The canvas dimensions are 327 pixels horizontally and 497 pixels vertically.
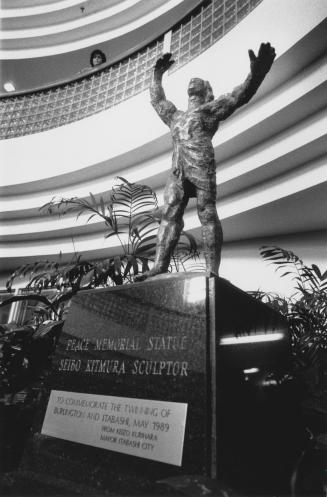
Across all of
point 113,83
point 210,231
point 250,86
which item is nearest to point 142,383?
point 210,231

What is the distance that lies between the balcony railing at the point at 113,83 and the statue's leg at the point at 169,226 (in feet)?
11.2

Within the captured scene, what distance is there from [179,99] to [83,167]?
213 centimetres

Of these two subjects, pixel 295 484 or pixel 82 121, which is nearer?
pixel 295 484

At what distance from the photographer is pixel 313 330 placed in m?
2.96

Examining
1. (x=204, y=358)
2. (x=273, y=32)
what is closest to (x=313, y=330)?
(x=204, y=358)

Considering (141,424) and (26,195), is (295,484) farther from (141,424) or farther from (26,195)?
(26,195)

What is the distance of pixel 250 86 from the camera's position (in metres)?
2.48

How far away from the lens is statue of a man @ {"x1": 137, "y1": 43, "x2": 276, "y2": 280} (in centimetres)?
244

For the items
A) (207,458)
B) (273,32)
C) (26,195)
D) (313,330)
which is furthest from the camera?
(26,195)

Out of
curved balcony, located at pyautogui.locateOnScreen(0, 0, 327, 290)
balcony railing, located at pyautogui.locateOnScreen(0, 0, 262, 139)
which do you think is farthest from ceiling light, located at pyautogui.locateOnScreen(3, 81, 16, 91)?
curved balcony, located at pyautogui.locateOnScreen(0, 0, 327, 290)

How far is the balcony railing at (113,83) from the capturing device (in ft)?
18.1

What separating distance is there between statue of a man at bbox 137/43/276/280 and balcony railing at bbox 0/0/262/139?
2815 millimetres

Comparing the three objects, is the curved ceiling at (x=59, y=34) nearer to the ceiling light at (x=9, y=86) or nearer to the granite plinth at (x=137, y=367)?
the ceiling light at (x=9, y=86)

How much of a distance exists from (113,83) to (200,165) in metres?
5.76
